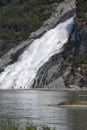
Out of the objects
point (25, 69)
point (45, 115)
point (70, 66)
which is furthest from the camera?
point (25, 69)

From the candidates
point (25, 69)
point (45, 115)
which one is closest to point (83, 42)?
point (25, 69)

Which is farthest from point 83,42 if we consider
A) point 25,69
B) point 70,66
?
point 25,69

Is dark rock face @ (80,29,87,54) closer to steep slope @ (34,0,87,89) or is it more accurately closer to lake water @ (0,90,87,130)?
steep slope @ (34,0,87,89)

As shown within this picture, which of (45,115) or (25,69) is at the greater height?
(25,69)

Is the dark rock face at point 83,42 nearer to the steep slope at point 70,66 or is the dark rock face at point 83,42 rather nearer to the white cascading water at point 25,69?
the steep slope at point 70,66

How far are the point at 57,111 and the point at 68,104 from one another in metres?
10.3

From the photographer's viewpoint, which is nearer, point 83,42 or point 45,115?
point 45,115

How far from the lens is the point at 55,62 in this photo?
188250 mm

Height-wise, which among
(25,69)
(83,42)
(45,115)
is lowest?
(45,115)

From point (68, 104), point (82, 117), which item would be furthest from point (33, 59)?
point (82, 117)

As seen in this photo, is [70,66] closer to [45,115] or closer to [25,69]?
[25,69]

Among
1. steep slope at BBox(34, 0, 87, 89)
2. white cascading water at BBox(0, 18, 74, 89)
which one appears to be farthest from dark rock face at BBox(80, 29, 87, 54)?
white cascading water at BBox(0, 18, 74, 89)

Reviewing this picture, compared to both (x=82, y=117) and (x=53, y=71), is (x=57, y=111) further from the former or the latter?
(x=53, y=71)

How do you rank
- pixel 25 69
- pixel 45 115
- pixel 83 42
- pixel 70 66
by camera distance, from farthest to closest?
pixel 25 69, pixel 83 42, pixel 70 66, pixel 45 115
